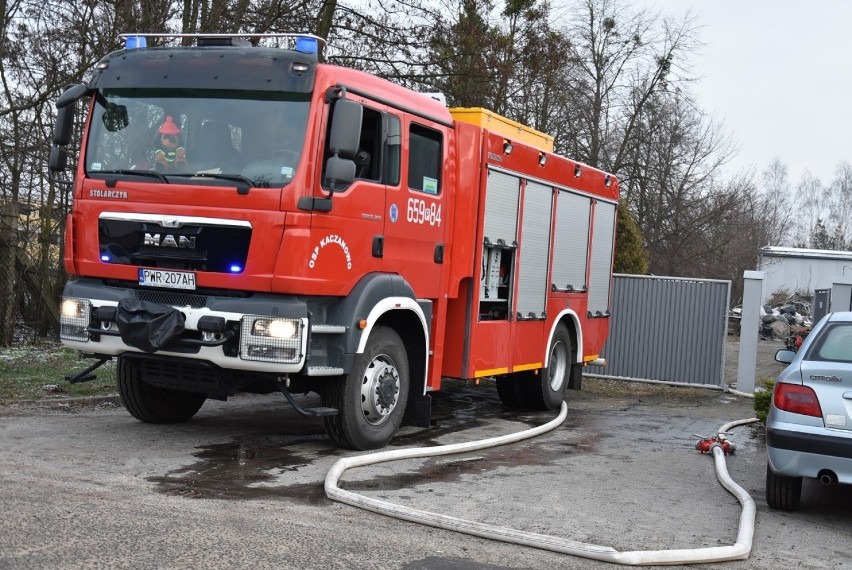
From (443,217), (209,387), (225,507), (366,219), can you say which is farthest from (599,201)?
(225,507)

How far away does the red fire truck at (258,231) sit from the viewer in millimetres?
7523

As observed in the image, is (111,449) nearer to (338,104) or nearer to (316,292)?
(316,292)

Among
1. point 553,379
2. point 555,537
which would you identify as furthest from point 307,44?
point 553,379

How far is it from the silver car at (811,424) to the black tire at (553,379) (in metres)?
5.08

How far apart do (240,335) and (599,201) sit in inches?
279

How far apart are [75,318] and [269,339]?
1722mm

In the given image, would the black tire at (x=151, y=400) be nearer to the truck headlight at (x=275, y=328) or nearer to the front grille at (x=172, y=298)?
the front grille at (x=172, y=298)

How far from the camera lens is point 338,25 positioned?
17812 millimetres

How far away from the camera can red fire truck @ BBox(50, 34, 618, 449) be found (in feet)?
24.7

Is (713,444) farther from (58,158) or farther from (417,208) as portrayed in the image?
(58,158)

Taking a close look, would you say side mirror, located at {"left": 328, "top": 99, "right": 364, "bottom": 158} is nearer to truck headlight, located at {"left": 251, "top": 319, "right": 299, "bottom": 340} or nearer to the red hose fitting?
truck headlight, located at {"left": 251, "top": 319, "right": 299, "bottom": 340}

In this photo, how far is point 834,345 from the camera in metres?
7.18

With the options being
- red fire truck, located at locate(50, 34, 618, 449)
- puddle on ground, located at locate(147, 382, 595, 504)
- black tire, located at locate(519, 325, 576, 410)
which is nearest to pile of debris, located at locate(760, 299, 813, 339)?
black tire, located at locate(519, 325, 576, 410)

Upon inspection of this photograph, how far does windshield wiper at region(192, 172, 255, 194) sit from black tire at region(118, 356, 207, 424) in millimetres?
1933
